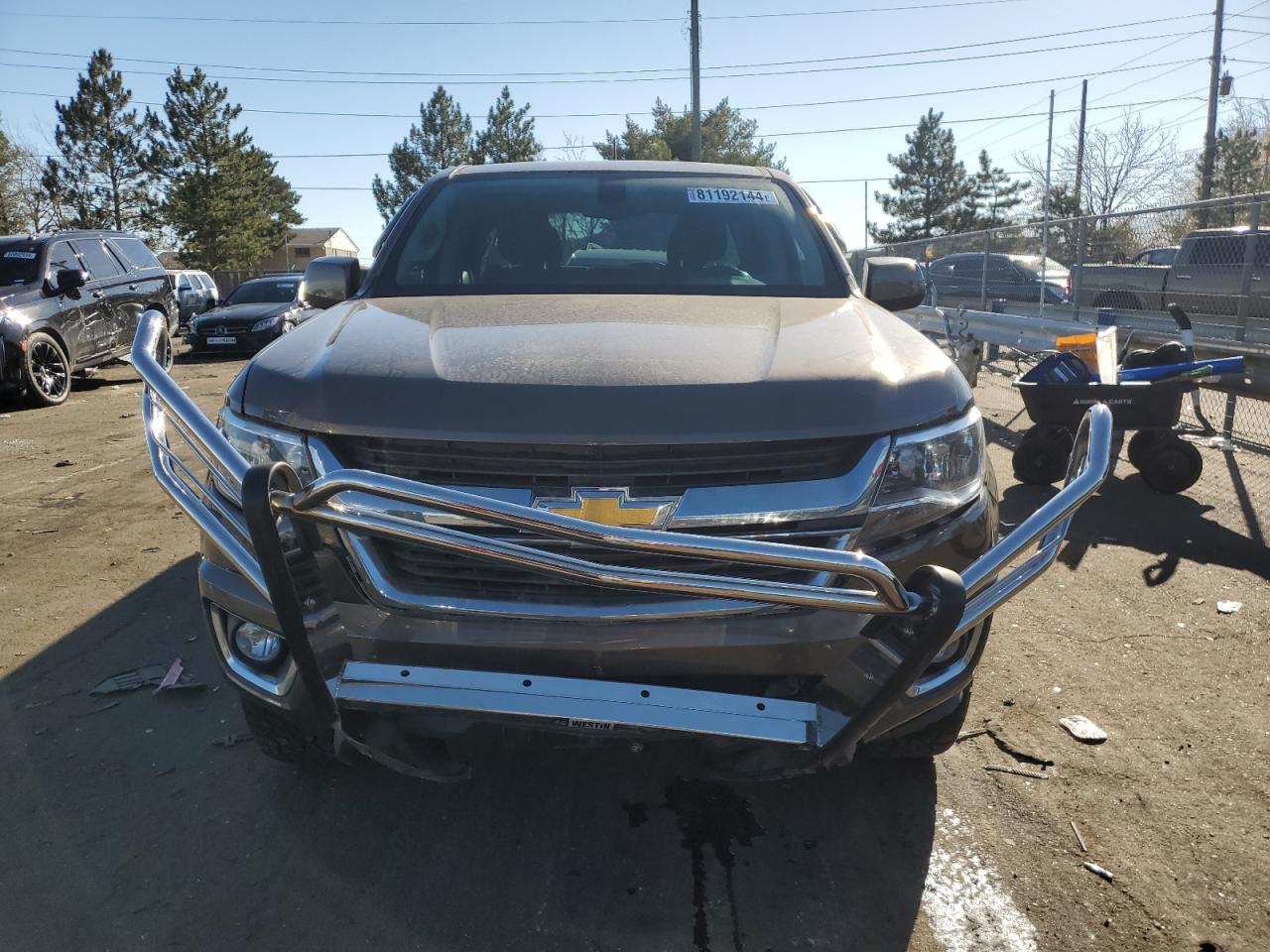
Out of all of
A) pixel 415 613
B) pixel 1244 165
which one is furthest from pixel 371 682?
pixel 1244 165

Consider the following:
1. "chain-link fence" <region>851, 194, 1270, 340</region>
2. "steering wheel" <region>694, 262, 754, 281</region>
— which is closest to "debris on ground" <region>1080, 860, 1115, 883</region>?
"steering wheel" <region>694, 262, 754, 281</region>

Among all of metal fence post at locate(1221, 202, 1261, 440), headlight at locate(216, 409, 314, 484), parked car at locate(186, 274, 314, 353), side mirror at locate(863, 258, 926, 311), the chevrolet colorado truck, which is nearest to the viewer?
the chevrolet colorado truck

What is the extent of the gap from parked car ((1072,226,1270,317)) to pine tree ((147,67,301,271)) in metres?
48.6

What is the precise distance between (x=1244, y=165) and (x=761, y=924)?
46.2m

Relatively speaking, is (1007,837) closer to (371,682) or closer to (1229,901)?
(1229,901)

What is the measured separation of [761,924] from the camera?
7.55 feet

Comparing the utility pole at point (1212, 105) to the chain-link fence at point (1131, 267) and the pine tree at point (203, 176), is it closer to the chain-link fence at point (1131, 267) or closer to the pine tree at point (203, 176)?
the chain-link fence at point (1131, 267)

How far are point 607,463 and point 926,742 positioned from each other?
138 centimetres

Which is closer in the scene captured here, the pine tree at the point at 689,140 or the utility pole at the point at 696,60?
the utility pole at the point at 696,60

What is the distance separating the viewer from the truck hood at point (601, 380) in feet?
6.98

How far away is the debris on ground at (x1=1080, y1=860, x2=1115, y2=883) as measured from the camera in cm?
249

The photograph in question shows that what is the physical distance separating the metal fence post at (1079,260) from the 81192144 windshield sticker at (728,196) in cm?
835

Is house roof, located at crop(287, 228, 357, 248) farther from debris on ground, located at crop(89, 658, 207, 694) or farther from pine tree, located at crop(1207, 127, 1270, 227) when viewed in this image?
debris on ground, located at crop(89, 658, 207, 694)

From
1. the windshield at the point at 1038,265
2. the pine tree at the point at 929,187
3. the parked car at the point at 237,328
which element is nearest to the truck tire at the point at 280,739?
the windshield at the point at 1038,265
